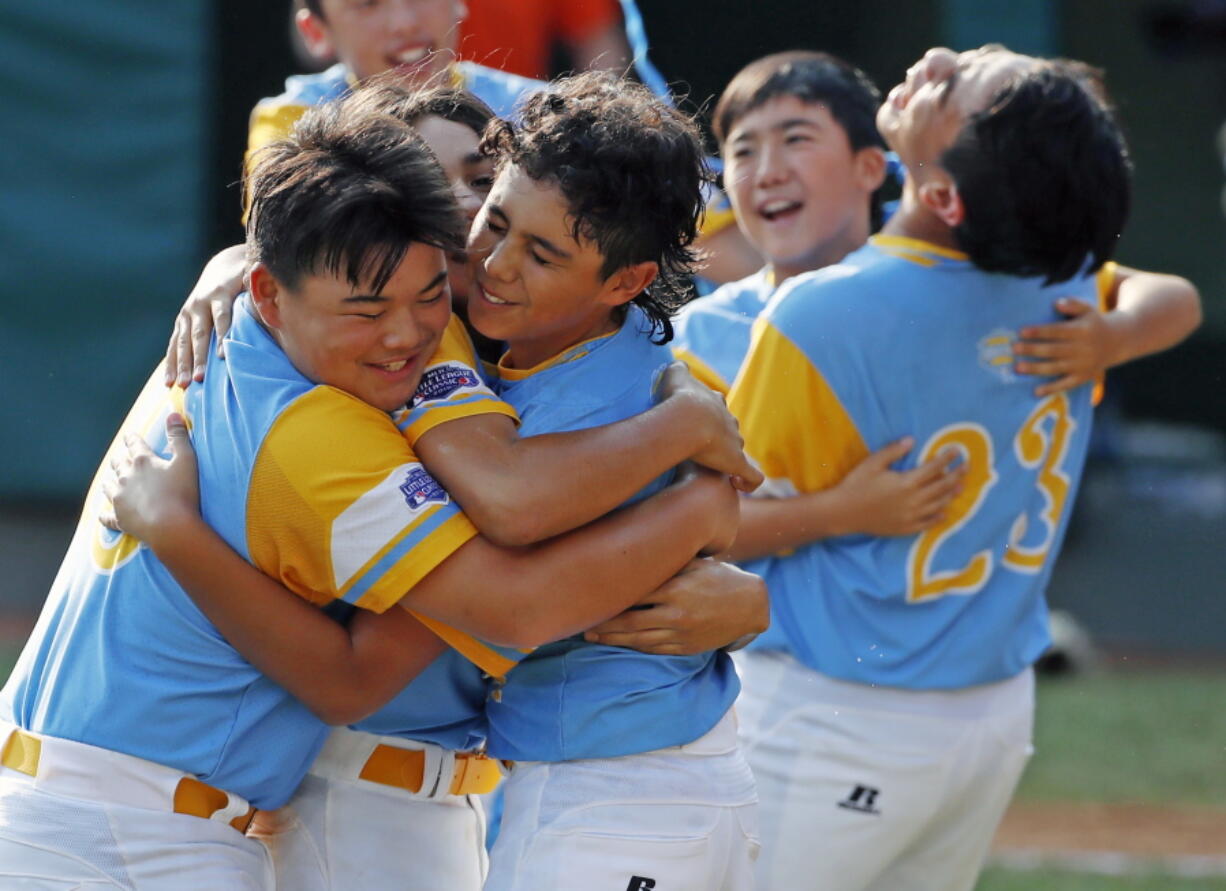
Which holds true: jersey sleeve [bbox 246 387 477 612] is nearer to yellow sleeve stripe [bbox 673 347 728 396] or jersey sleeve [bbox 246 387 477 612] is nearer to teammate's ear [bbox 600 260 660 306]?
teammate's ear [bbox 600 260 660 306]

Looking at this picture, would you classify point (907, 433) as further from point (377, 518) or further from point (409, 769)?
point (377, 518)

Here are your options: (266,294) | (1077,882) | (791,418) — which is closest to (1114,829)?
(1077,882)

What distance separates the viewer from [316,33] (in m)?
3.62

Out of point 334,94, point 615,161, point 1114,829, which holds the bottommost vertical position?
point 1114,829

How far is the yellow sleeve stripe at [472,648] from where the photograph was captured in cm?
218

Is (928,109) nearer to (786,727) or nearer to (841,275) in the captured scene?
(841,275)

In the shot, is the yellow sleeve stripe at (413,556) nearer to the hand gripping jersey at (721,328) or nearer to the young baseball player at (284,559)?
the young baseball player at (284,559)

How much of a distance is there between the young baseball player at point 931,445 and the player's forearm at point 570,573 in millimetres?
669

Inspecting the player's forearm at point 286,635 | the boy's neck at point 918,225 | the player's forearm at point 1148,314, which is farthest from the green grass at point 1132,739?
the player's forearm at point 286,635

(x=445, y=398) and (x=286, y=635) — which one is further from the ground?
(x=445, y=398)

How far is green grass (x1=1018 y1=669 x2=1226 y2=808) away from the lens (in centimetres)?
597

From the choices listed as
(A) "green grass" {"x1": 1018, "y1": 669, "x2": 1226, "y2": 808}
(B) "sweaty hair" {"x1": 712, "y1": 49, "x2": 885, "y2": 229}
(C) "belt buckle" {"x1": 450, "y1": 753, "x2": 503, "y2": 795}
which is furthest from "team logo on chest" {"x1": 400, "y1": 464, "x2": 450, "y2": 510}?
(A) "green grass" {"x1": 1018, "y1": 669, "x2": 1226, "y2": 808}

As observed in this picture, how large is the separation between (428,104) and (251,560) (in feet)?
2.70

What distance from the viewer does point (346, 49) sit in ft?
11.3
